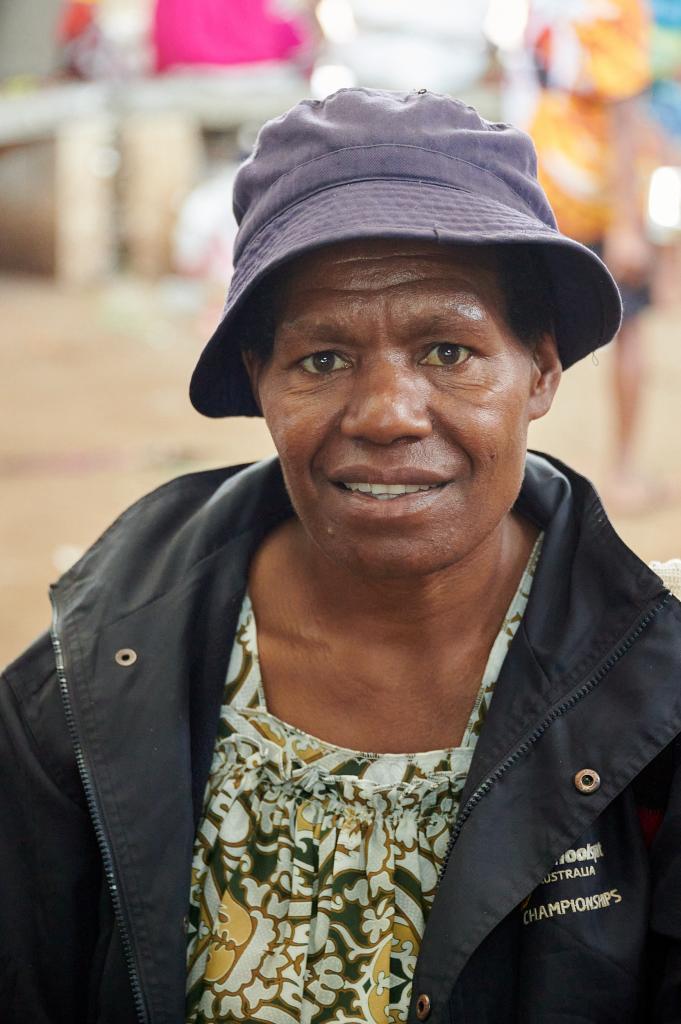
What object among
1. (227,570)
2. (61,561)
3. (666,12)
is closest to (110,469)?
(61,561)

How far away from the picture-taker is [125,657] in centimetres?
202

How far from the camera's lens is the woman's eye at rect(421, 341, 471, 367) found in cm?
183

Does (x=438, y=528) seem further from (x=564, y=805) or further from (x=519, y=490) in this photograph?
(x=564, y=805)

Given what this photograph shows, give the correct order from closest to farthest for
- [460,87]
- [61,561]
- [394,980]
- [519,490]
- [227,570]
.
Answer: [394,980] → [519,490] → [227,570] → [61,561] → [460,87]

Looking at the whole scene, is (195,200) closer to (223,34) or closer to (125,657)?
(223,34)

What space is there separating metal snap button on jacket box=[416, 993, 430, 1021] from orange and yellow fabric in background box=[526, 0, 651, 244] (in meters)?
3.87

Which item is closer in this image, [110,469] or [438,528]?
[438,528]

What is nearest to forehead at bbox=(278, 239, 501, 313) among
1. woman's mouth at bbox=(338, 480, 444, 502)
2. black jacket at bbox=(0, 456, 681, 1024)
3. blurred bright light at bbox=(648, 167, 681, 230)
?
woman's mouth at bbox=(338, 480, 444, 502)

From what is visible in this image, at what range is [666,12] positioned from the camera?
5301 mm

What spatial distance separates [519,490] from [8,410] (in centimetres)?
534

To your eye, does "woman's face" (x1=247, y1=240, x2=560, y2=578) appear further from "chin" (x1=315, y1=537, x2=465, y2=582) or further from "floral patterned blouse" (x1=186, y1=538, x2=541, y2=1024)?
"floral patterned blouse" (x1=186, y1=538, x2=541, y2=1024)

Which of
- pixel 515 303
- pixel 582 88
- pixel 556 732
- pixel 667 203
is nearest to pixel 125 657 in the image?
pixel 556 732

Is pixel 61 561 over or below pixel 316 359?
over

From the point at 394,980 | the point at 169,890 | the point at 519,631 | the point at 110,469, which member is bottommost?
the point at 394,980
